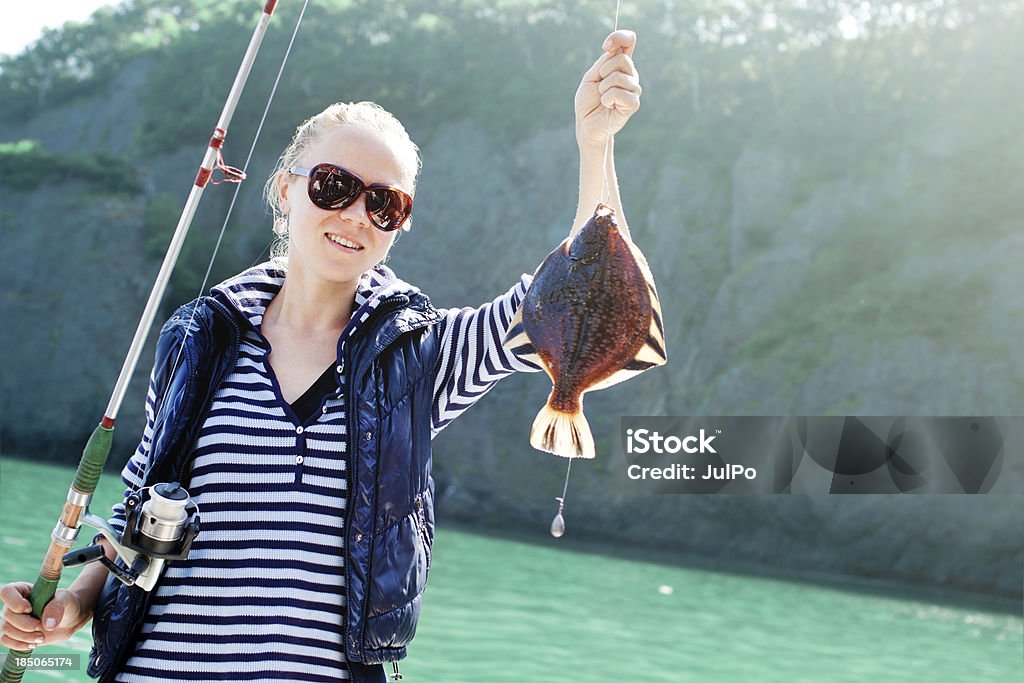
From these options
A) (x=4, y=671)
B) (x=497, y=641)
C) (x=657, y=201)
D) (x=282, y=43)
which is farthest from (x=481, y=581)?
(x=282, y=43)

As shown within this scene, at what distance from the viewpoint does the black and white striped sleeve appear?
2.50m

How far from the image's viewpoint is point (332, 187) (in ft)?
8.01

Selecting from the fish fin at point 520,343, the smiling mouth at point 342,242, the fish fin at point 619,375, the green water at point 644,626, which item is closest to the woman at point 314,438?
the smiling mouth at point 342,242

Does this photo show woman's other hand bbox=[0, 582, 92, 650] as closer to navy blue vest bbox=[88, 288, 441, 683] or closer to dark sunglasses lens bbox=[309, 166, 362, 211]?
navy blue vest bbox=[88, 288, 441, 683]

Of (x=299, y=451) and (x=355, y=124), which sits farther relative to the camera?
(x=355, y=124)

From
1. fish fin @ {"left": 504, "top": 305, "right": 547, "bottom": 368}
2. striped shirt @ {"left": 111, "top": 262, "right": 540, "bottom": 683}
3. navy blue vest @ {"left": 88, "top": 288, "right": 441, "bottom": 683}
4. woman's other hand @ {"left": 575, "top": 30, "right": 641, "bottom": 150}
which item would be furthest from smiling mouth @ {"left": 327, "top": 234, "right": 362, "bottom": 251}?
woman's other hand @ {"left": 575, "top": 30, "right": 641, "bottom": 150}

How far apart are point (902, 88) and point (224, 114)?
29207 mm

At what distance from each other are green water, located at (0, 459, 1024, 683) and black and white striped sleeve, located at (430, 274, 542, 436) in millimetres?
6112

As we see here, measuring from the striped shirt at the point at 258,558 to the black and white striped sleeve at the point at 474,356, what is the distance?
26cm

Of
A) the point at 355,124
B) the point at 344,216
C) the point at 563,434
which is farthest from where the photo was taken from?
the point at 355,124

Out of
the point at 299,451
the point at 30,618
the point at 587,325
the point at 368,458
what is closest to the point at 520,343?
the point at 587,325

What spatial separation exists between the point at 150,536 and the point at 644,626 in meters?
10.8

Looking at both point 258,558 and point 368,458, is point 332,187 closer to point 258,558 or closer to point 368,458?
point 368,458

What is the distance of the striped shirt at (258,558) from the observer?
223 cm
